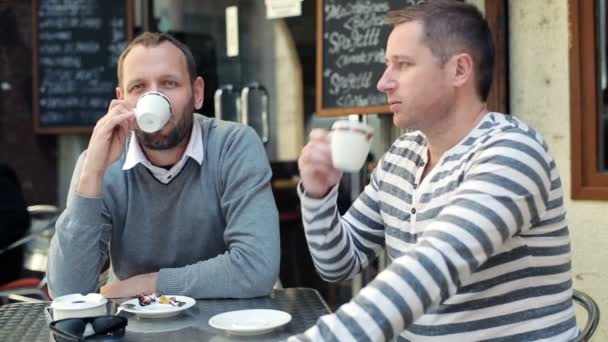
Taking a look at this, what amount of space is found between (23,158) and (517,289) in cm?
453

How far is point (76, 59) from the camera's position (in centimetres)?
541

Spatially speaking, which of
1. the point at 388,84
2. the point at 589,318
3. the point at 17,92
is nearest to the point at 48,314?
the point at 388,84

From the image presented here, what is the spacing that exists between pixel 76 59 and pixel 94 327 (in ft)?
13.0

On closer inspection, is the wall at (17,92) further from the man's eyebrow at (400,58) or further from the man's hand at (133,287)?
the man's eyebrow at (400,58)

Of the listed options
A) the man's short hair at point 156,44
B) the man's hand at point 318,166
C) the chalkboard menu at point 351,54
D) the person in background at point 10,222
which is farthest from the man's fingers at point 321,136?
the person in background at point 10,222

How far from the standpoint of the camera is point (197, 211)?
2482mm

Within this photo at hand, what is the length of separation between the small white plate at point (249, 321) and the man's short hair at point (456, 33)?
2.37 feet

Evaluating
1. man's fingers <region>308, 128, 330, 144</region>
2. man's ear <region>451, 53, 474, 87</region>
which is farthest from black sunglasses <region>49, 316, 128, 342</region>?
man's ear <region>451, 53, 474, 87</region>

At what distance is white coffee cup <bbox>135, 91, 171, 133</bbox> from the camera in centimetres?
224

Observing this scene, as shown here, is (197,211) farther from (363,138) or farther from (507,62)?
(507,62)

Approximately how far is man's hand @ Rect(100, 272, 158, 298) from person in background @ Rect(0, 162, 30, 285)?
6.32ft

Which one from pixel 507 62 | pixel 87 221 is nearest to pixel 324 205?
pixel 87 221

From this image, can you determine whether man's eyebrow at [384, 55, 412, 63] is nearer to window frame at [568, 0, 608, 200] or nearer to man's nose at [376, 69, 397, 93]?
man's nose at [376, 69, 397, 93]

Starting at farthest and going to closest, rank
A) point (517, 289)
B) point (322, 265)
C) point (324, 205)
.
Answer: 1. point (322, 265)
2. point (324, 205)
3. point (517, 289)
